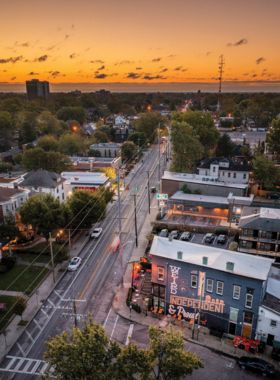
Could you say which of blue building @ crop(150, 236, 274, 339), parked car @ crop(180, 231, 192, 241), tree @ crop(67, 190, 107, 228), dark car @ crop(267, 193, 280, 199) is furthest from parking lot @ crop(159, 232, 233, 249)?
dark car @ crop(267, 193, 280, 199)

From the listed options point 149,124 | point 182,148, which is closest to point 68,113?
point 149,124

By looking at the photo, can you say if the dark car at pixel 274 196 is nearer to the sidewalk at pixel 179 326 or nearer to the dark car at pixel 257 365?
the sidewalk at pixel 179 326

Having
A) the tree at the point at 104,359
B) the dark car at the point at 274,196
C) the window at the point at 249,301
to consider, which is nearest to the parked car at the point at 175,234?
the window at the point at 249,301

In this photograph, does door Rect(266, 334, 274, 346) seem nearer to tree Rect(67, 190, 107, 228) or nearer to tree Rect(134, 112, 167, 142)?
tree Rect(67, 190, 107, 228)

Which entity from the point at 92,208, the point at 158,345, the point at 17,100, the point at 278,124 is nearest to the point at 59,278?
the point at 92,208

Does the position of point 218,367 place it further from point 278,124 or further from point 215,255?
point 278,124

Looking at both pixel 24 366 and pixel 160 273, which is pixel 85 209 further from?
pixel 24 366
